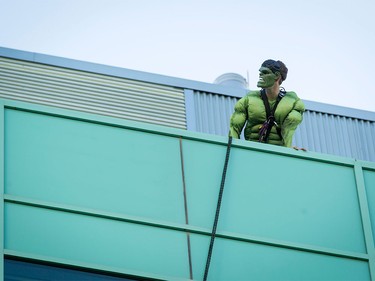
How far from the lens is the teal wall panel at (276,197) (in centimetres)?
1129

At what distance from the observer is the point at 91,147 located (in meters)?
11.2

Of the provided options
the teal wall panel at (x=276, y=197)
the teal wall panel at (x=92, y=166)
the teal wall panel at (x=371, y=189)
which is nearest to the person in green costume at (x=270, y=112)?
the teal wall panel at (x=276, y=197)

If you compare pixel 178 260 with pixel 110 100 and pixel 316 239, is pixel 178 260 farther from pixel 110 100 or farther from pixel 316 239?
pixel 110 100

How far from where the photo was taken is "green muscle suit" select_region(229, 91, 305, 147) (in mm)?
12703

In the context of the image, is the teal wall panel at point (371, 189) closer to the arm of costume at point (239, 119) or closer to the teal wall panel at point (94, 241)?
the arm of costume at point (239, 119)

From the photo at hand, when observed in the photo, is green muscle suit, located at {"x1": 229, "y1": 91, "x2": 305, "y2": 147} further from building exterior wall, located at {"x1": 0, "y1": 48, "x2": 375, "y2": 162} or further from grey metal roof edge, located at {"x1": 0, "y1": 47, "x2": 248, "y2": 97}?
grey metal roof edge, located at {"x1": 0, "y1": 47, "x2": 248, "y2": 97}

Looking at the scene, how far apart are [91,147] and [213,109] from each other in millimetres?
8527

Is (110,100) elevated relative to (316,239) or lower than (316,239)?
elevated

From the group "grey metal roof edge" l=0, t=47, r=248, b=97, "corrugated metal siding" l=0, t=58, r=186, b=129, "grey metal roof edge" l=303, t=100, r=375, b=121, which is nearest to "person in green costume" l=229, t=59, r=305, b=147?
"corrugated metal siding" l=0, t=58, r=186, b=129

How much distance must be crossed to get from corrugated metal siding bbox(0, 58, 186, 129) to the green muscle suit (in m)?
5.98

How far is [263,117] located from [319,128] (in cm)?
785

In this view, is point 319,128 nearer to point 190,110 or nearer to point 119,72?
point 190,110

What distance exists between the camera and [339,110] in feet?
68.6

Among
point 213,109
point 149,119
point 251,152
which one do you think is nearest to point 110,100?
point 149,119
